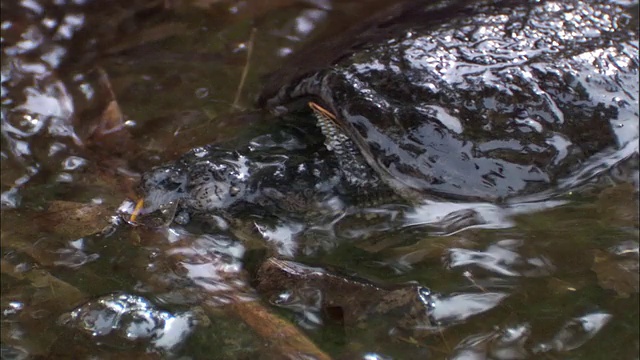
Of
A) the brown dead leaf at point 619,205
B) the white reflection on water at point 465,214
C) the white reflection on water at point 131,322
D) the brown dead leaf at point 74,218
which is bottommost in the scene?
the white reflection on water at point 131,322

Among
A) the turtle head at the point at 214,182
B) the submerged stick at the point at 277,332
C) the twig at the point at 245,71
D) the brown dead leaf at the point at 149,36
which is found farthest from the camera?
the brown dead leaf at the point at 149,36

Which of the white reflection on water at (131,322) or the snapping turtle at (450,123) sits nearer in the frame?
the white reflection on water at (131,322)

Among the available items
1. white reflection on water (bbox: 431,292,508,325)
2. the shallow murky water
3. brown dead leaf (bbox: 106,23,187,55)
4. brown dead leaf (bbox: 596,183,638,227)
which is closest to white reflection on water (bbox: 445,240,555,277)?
the shallow murky water

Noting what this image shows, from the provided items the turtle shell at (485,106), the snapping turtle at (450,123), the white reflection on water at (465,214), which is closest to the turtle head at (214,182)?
the snapping turtle at (450,123)

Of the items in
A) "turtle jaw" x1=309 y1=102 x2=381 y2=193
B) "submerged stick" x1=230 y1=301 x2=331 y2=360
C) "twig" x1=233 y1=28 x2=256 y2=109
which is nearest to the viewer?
"submerged stick" x1=230 y1=301 x2=331 y2=360

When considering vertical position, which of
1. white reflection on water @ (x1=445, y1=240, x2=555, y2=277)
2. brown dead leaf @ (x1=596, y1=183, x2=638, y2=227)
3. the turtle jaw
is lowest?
white reflection on water @ (x1=445, y1=240, x2=555, y2=277)

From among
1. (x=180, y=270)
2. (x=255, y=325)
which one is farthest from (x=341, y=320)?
(x=180, y=270)

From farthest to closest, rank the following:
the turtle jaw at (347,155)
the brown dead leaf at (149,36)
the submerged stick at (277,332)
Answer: the brown dead leaf at (149,36) → the turtle jaw at (347,155) → the submerged stick at (277,332)

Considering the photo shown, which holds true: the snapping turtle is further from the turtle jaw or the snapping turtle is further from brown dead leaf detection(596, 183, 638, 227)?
brown dead leaf detection(596, 183, 638, 227)

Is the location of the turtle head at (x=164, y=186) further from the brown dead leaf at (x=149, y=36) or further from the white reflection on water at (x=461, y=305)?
the white reflection on water at (x=461, y=305)
